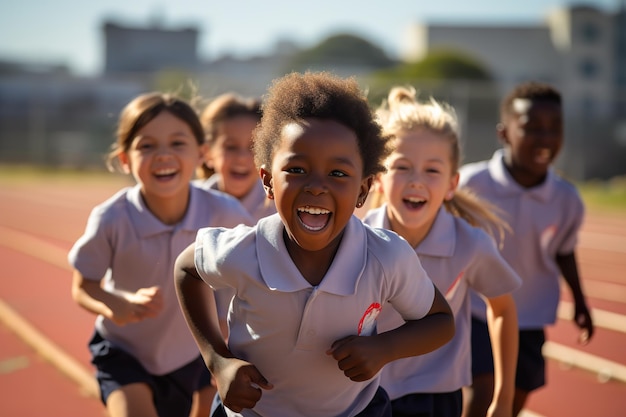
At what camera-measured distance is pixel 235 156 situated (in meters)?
4.54

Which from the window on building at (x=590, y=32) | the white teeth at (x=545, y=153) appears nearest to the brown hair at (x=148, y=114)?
the white teeth at (x=545, y=153)

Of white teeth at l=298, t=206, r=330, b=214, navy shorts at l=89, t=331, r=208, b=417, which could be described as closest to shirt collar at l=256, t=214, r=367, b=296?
white teeth at l=298, t=206, r=330, b=214

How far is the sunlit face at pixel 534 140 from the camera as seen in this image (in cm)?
443

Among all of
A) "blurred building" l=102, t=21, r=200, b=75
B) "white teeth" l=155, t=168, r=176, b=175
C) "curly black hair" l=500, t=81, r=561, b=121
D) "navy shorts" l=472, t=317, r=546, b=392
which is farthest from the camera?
"blurred building" l=102, t=21, r=200, b=75

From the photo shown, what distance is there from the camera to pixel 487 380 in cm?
360

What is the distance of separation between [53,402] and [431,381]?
9.25ft

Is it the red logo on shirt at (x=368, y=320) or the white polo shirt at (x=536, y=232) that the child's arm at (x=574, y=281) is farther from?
the red logo on shirt at (x=368, y=320)

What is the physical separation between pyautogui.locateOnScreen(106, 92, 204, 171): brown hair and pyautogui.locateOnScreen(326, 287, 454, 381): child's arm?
1715 mm

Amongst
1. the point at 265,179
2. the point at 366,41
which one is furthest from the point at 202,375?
the point at 366,41

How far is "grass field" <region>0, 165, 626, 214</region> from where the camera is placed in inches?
682

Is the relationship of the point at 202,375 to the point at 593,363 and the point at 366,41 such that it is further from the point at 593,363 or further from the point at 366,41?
the point at 366,41

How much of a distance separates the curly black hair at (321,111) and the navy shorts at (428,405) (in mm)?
1034

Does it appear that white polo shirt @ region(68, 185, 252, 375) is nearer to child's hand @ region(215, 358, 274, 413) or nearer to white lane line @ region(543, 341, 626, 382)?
child's hand @ region(215, 358, 274, 413)

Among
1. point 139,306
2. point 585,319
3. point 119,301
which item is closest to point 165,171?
point 119,301
